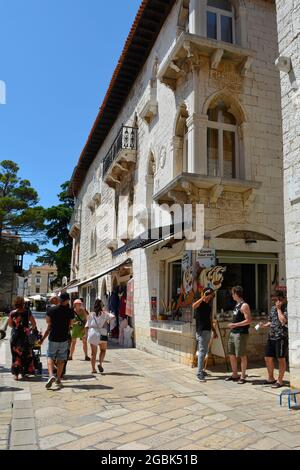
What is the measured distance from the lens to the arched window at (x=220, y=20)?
973 centimetres

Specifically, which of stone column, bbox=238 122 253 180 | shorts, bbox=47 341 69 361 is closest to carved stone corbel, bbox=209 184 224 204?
stone column, bbox=238 122 253 180

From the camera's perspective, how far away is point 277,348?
→ 612 cm

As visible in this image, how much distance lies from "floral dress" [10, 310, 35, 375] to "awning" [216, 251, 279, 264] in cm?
416

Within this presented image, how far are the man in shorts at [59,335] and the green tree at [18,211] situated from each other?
84.7 feet

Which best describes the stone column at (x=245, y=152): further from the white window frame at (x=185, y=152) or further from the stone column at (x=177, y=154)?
the stone column at (x=177, y=154)

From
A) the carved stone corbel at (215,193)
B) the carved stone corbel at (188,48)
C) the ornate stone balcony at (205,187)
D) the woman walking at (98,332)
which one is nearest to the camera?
the woman walking at (98,332)

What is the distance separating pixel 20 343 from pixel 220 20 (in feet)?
28.5

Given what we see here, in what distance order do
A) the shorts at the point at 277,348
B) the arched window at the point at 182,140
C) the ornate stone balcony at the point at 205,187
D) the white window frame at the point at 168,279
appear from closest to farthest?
the shorts at the point at 277,348, the ornate stone balcony at the point at 205,187, the arched window at the point at 182,140, the white window frame at the point at 168,279

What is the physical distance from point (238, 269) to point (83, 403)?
4.82 metres

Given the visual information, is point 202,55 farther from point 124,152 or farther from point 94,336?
point 94,336

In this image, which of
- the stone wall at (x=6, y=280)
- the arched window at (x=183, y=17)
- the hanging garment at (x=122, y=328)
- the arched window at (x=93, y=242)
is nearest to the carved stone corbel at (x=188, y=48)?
the arched window at (x=183, y=17)

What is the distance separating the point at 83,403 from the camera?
5387 millimetres

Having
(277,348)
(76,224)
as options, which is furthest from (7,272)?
(277,348)
